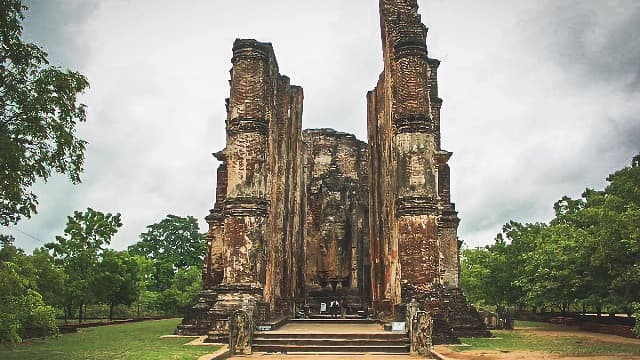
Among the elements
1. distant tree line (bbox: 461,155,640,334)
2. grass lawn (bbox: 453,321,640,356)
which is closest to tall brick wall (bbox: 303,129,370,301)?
distant tree line (bbox: 461,155,640,334)

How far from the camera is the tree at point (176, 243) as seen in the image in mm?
48812

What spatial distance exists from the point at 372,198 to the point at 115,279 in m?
10.8

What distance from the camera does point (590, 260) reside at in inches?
715

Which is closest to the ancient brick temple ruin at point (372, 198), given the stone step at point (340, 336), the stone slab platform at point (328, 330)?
the stone slab platform at point (328, 330)

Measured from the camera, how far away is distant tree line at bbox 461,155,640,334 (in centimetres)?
1642

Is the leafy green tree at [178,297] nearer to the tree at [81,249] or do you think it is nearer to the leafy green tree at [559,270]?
the tree at [81,249]

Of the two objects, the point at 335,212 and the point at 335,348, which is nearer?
the point at 335,348

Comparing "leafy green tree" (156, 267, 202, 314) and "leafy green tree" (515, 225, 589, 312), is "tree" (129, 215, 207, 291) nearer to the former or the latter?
"leafy green tree" (156, 267, 202, 314)

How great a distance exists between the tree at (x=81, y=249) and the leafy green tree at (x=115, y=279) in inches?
13.6

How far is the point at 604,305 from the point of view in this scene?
1811 centimetres

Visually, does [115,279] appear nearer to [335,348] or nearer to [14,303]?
[335,348]

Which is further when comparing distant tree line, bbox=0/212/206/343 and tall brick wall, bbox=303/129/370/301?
tall brick wall, bbox=303/129/370/301

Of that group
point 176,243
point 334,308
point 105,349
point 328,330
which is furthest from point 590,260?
point 176,243

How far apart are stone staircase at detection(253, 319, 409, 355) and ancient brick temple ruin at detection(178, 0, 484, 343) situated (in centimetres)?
147
